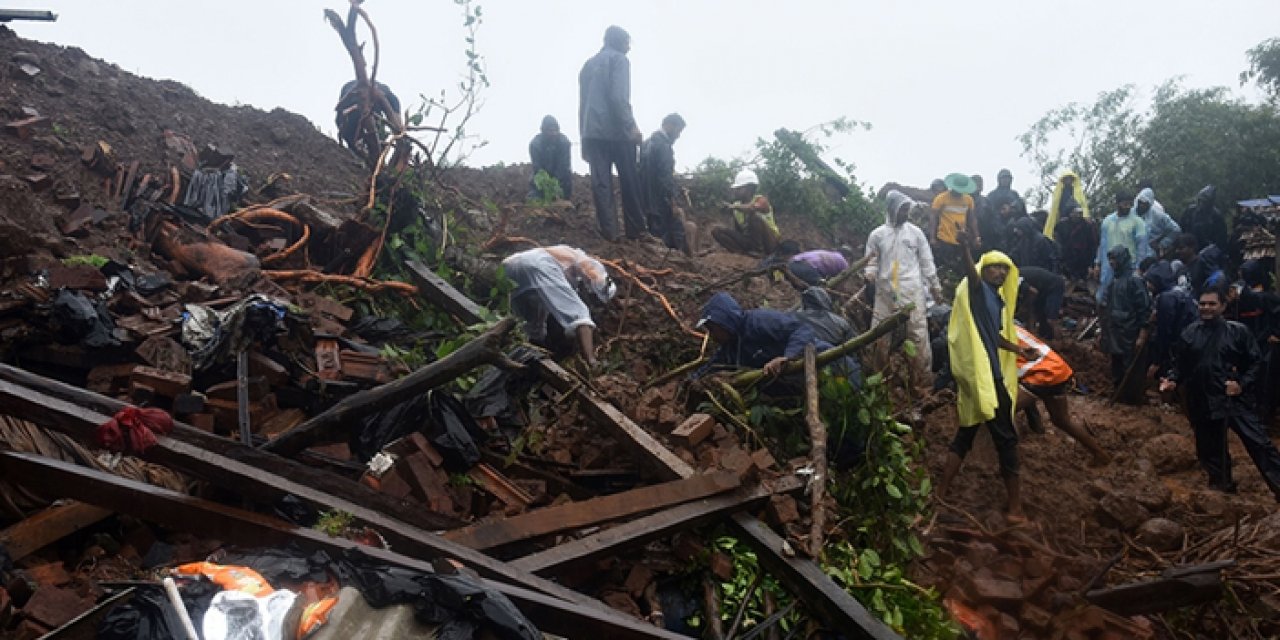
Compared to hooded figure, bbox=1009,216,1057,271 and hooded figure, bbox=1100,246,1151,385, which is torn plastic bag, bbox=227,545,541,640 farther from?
hooded figure, bbox=1009,216,1057,271

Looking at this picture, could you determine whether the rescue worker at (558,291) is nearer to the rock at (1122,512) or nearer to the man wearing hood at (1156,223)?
the rock at (1122,512)

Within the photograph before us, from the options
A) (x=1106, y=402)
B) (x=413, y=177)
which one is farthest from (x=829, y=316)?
(x=1106, y=402)

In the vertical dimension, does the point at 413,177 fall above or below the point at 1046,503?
above

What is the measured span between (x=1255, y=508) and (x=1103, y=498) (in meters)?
1.27

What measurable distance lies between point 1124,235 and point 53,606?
1073cm

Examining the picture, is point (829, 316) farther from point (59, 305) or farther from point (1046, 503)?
point (59, 305)

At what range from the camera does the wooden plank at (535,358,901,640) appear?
3.74 m

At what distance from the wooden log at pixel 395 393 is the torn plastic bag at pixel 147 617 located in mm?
1660

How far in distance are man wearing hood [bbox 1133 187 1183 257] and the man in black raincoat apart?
403 centimetres

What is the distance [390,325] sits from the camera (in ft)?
19.4

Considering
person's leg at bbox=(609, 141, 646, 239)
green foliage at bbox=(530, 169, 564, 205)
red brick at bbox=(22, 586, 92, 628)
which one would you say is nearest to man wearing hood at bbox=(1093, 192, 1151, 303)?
person's leg at bbox=(609, 141, 646, 239)

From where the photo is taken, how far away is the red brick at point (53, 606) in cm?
284

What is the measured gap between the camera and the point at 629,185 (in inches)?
388

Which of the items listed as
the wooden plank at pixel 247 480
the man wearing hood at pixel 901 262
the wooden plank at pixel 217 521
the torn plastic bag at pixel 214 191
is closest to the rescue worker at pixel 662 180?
the man wearing hood at pixel 901 262
